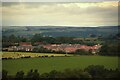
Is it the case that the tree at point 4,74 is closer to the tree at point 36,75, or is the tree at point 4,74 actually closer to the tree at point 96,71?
the tree at point 36,75

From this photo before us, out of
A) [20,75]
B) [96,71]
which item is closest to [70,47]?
[96,71]

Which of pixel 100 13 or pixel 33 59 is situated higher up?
pixel 100 13

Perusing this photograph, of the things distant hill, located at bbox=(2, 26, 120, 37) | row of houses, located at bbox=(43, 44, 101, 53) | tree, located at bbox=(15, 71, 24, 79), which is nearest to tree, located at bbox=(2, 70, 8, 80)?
tree, located at bbox=(15, 71, 24, 79)

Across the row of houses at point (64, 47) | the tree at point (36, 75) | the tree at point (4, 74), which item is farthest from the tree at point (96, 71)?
the tree at point (4, 74)

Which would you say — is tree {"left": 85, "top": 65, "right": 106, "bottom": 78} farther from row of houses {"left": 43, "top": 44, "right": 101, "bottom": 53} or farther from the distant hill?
the distant hill

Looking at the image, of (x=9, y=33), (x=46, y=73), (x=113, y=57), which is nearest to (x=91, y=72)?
(x=113, y=57)

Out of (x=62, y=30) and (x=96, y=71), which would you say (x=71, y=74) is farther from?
(x=62, y=30)

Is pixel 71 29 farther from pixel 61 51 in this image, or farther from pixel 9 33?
pixel 9 33
